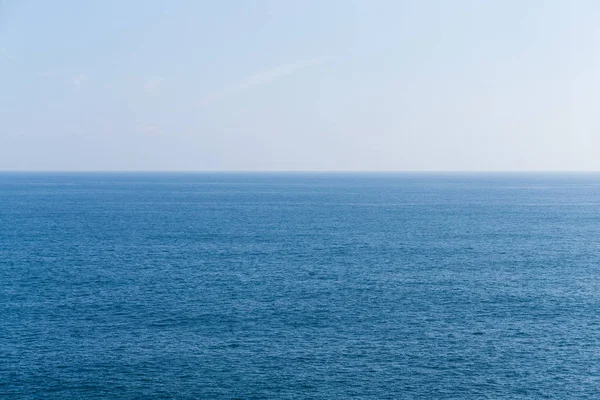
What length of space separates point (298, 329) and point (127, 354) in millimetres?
19538

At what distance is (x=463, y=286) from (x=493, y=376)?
35663mm

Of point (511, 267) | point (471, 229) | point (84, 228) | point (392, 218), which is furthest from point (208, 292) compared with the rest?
point (392, 218)

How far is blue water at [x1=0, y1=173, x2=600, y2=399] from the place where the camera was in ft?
200

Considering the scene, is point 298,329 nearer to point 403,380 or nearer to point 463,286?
point 403,380


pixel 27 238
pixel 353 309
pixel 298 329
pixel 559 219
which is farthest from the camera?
pixel 559 219

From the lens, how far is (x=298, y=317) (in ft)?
262

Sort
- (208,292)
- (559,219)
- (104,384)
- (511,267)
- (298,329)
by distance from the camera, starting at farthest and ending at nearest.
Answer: (559,219), (511,267), (208,292), (298,329), (104,384)

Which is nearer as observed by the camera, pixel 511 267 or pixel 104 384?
pixel 104 384

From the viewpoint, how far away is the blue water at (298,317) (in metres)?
61.0

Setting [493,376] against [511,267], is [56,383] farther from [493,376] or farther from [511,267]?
[511,267]

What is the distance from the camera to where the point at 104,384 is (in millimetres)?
60000

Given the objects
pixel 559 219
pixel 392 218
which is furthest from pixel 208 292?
pixel 559 219

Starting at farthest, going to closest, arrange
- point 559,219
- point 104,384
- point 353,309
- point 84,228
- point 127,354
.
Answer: point 559,219
point 84,228
point 353,309
point 127,354
point 104,384

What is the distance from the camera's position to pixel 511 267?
112000mm
